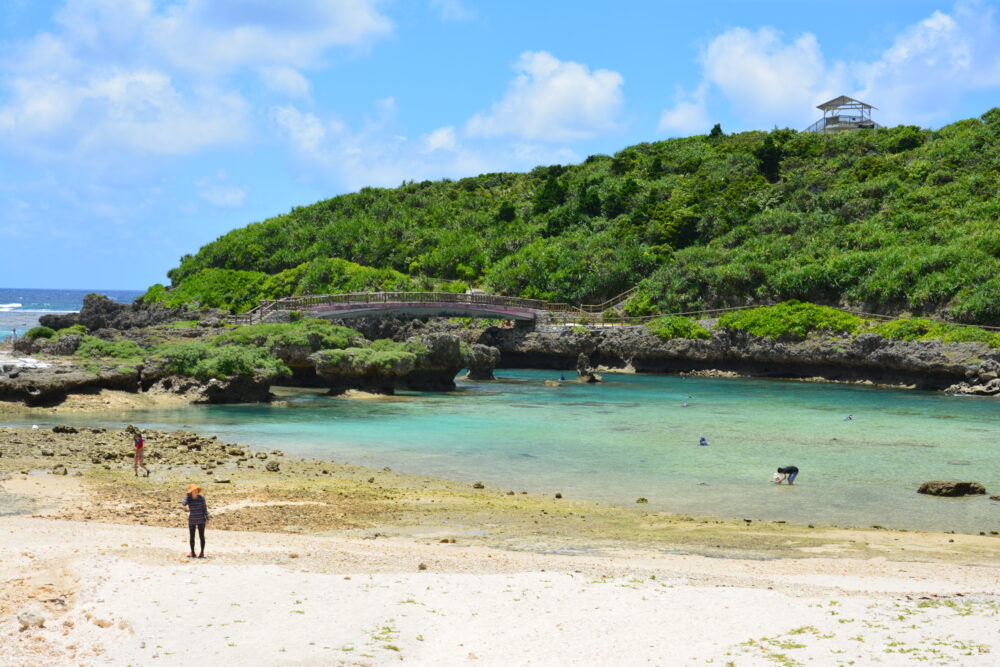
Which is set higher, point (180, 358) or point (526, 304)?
point (526, 304)

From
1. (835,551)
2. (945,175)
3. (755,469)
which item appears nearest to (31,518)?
(835,551)

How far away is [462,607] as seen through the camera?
1172cm

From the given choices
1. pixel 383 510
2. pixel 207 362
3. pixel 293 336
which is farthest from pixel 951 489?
pixel 293 336

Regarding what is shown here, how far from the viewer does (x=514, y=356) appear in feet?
221

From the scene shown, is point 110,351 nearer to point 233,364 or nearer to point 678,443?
point 233,364

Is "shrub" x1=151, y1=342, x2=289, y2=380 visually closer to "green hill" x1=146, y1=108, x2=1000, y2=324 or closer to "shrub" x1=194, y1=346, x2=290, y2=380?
"shrub" x1=194, y1=346, x2=290, y2=380

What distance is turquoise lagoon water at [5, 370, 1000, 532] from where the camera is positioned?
20766mm

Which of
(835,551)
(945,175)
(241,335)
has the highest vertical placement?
(945,175)

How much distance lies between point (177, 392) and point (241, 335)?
20.6 feet

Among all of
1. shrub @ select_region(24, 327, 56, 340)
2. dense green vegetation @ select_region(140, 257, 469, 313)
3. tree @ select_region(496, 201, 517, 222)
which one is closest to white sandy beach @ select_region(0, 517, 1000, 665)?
shrub @ select_region(24, 327, 56, 340)

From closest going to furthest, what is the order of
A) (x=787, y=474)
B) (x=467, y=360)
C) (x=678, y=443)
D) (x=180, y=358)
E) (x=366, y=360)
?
(x=787, y=474)
(x=678, y=443)
(x=180, y=358)
(x=366, y=360)
(x=467, y=360)

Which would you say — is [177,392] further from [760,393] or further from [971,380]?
[971,380]

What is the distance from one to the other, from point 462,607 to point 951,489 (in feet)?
46.1

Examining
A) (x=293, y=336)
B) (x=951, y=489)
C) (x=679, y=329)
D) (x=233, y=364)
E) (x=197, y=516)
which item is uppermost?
(x=679, y=329)
